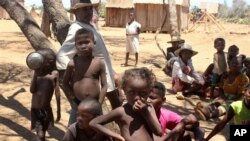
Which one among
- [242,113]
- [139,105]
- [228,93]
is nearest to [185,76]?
[228,93]

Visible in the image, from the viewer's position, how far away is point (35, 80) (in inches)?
163

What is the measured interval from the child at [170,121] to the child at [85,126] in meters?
0.42

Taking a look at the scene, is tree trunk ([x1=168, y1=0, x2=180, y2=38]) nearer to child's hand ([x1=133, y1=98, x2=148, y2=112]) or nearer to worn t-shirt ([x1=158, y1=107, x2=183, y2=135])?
worn t-shirt ([x1=158, y1=107, x2=183, y2=135])

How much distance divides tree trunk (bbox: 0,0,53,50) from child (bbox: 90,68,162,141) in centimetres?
192

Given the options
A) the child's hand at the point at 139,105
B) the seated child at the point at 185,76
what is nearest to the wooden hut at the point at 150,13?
the seated child at the point at 185,76

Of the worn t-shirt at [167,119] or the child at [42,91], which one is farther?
the child at [42,91]

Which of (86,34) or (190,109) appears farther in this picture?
(190,109)

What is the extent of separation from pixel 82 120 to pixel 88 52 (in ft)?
2.12

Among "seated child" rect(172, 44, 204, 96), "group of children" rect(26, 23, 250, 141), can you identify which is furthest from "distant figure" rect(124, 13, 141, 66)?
"group of children" rect(26, 23, 250, 141)

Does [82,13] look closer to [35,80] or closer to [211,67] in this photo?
[35,80]

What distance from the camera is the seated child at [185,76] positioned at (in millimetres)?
7336

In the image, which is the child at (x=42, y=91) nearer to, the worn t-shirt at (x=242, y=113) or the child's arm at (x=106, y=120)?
the child's arm at (x=106, y=120)

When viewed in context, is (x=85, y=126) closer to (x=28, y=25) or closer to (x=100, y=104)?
(x=100, y=104)

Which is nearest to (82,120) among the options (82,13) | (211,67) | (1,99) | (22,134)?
(82,13)
